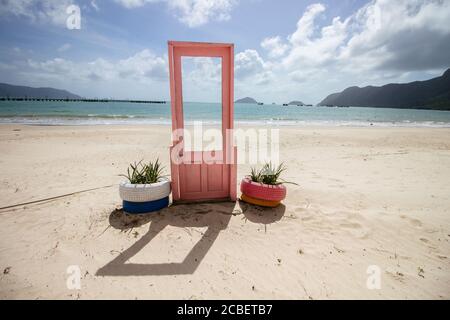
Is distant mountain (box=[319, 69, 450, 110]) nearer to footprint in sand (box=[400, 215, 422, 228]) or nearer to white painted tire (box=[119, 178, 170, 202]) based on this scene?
footprint in sand (box=[400, 215, 422, 228])

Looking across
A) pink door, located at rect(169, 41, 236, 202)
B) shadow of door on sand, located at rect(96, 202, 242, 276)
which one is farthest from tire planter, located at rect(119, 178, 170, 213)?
pink door, located at rect(169, 41, 236, 202)

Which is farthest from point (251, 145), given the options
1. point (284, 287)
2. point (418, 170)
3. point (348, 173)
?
point (284, 287)

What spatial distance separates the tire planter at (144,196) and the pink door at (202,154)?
311mm

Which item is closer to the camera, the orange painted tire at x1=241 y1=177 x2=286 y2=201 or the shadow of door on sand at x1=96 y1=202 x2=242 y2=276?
the shadow of door on sand at x1=96 y1=202 x2=242 y2=276

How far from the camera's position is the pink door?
13.6 ft

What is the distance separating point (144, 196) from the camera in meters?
4.02

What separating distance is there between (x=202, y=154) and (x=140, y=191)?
1447 millimetres

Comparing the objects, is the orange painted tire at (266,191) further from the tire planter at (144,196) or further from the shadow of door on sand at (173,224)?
the tire planter at (144,196)

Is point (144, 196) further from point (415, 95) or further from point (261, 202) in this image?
point (415, 95)

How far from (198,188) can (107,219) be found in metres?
1.77

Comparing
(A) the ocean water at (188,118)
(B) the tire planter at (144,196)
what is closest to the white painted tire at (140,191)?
(B) the tire planter at (144,196)

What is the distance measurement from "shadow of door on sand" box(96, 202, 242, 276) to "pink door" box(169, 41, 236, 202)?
293 mm

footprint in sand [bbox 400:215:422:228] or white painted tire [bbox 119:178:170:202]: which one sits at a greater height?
white painted tire [bbox 119:178:170:202]
